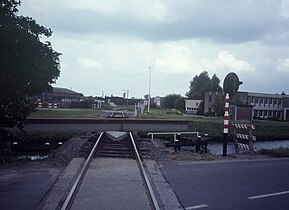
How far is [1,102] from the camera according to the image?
1387cm

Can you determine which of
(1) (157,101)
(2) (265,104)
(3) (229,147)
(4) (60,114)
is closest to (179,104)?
(2) (265,104)

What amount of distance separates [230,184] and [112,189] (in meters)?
2.98

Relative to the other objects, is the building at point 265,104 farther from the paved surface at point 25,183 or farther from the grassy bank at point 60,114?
the paved surface at point 25,183

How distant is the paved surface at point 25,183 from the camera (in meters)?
6.23

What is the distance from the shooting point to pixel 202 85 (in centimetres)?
11400

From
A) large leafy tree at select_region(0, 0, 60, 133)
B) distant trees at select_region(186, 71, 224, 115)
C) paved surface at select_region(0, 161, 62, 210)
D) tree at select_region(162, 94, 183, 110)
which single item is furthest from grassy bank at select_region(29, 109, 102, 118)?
distant trees at select_region(186, 71, 224, 115)

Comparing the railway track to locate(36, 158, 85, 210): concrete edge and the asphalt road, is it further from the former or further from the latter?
the asphalt road

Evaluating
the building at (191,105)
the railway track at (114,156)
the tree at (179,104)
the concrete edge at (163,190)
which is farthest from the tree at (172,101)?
the concrete edge at (163,190)

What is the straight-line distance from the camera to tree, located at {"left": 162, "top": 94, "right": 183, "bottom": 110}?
10136cm

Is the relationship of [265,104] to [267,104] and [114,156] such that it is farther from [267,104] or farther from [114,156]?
[114,156]

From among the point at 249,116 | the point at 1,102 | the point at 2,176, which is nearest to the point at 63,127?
the point at 1,102

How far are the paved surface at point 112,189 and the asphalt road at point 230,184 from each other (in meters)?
0.87

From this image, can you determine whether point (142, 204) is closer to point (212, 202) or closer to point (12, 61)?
point (212, 202)

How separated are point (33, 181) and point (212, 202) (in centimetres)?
427
